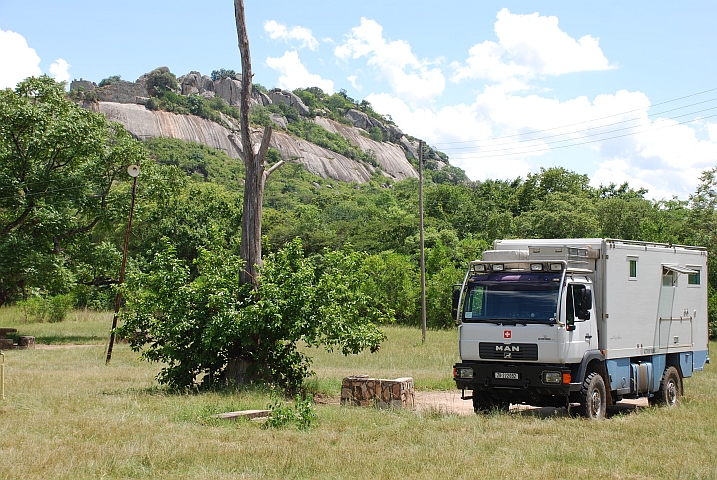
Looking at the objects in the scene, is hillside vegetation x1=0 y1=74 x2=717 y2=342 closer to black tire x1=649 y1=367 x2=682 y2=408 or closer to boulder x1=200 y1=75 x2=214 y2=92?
black tire x1=649 y1=367 x2=682 y2=408

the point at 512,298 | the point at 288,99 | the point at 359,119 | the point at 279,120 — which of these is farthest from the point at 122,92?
the point at 512,298

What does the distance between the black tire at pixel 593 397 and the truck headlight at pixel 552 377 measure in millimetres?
577

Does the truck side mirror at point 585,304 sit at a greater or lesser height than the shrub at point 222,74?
lesser

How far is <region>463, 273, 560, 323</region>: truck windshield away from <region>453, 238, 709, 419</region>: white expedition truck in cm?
2

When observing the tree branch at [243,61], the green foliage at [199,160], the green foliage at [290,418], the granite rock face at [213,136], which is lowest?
the green foliage at [290,418]

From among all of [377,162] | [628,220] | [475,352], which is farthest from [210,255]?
[377,162]

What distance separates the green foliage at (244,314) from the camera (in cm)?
1491

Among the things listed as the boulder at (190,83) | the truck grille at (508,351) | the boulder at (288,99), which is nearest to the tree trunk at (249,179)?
the truck grille at (508,351)

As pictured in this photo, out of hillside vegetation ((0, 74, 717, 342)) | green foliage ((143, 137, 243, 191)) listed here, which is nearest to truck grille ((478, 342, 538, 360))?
hillside vegetation ((0, 74, 717, 342))

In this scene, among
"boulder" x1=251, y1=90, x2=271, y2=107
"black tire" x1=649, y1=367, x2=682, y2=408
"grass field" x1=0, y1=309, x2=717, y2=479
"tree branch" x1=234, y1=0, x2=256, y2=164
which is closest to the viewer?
"grass field" x1=0, y1=309, x2=717, y2=479

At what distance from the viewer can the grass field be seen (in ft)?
28.5

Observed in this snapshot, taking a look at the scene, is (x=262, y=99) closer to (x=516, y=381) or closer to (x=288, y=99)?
(x=288, y=99)

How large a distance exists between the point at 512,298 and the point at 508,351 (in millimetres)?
978

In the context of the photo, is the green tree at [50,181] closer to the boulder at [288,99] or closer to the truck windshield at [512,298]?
the truck windshield at [512,298]
